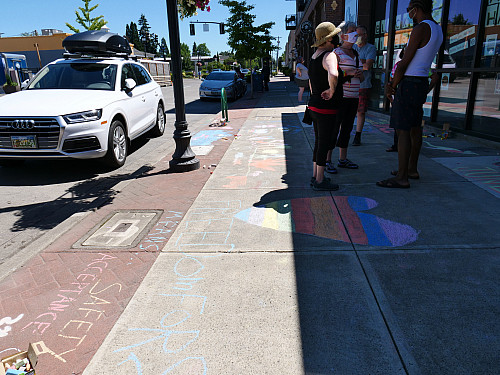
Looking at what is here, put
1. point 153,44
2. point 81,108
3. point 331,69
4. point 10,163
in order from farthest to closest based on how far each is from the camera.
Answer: point 153,44, point 10,163, point 81,108, point 331,69

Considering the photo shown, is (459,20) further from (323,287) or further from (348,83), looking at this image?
(323,287)

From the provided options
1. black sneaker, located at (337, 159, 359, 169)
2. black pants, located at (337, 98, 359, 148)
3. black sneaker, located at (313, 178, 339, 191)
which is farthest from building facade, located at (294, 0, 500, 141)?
black sneaker, located at (313, 178, 339, 191)

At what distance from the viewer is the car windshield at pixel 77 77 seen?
719 cm

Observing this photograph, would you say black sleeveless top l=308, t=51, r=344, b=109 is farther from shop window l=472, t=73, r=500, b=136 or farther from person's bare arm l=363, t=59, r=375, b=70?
shop window l=472, t=73, r=500, b=136

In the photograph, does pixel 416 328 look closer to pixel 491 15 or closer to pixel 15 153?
pixel 15 153

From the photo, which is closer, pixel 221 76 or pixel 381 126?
pixel 381 126

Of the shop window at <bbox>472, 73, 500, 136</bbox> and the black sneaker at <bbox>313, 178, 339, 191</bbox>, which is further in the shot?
the shop window at <bbox>472, 73, 500, 136</bbox>

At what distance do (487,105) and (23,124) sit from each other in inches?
316

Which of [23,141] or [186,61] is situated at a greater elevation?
[186,61]

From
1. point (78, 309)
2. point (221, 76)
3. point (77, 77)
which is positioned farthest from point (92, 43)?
point (221, 76)

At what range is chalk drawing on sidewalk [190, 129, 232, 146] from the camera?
8.68 meters

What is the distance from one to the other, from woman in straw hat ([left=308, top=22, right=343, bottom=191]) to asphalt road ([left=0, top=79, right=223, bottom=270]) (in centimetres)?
294

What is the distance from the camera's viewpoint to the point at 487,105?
23.1 ft

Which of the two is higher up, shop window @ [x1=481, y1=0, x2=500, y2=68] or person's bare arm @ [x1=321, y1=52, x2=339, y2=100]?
shop window @ [x1=481, y1=0, x2=500, y2=68]
